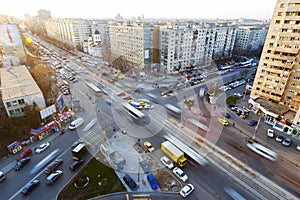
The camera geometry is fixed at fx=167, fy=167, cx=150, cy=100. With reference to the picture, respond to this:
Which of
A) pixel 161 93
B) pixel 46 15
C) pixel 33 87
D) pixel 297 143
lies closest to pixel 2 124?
pixel 33 87

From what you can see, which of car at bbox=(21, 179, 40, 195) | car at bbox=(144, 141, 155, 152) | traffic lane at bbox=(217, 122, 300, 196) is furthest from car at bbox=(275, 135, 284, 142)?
car at bbox=(21, 179, 40, 195)

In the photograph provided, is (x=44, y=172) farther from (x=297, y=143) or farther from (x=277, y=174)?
(x=297, y=143)

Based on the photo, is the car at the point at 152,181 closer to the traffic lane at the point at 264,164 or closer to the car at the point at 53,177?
the car at the point at 53,177

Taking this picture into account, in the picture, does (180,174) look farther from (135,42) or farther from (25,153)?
(135,42)

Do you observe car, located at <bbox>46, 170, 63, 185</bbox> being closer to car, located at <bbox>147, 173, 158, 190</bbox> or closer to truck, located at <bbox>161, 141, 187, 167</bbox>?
car, located at <bbox>147, 173, 158, 190</bbox>

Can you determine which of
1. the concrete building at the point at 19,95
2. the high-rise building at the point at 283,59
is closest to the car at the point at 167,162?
the concrete building at the point at 19,95
